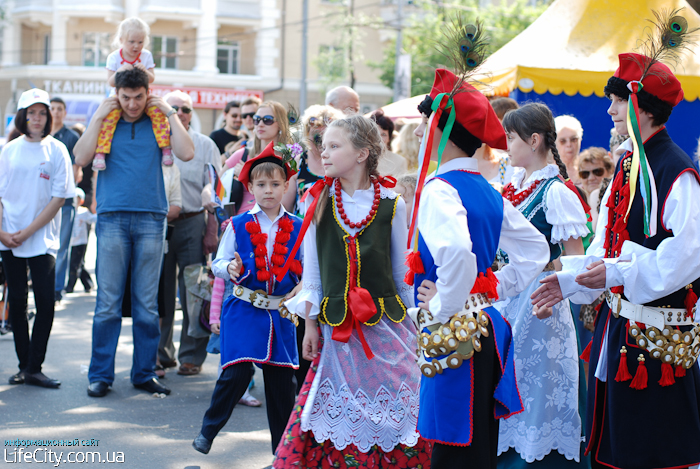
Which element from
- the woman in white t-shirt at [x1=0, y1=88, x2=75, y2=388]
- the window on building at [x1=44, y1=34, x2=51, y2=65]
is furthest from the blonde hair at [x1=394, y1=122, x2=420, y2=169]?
the window on building at [x1=44, y1=34, x2=51, y2=65]

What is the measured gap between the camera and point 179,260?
6512 millimetres

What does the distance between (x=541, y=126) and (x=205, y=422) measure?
244 cm

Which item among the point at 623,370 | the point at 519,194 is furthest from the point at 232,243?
the point at 623,370

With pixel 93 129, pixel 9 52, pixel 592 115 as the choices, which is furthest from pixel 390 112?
pixel 9 52

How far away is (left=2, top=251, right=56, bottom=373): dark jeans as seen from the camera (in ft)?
18.2

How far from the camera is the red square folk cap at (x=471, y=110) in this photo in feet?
9.49

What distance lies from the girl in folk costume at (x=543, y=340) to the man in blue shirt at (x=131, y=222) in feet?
9.00

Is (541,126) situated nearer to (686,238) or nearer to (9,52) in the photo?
(686,238)

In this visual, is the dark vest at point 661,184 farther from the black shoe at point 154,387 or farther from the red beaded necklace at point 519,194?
the black shoe at point 154,387

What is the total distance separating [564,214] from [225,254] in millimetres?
1913

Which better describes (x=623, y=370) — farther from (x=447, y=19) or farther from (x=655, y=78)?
(x=447, y=19)

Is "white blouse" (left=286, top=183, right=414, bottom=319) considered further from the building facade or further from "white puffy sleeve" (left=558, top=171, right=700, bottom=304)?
the building facade

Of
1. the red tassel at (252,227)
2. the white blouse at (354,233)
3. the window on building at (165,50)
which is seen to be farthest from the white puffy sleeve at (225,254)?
the window on building at (165,50)

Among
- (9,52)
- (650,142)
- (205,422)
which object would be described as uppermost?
(9,52)
